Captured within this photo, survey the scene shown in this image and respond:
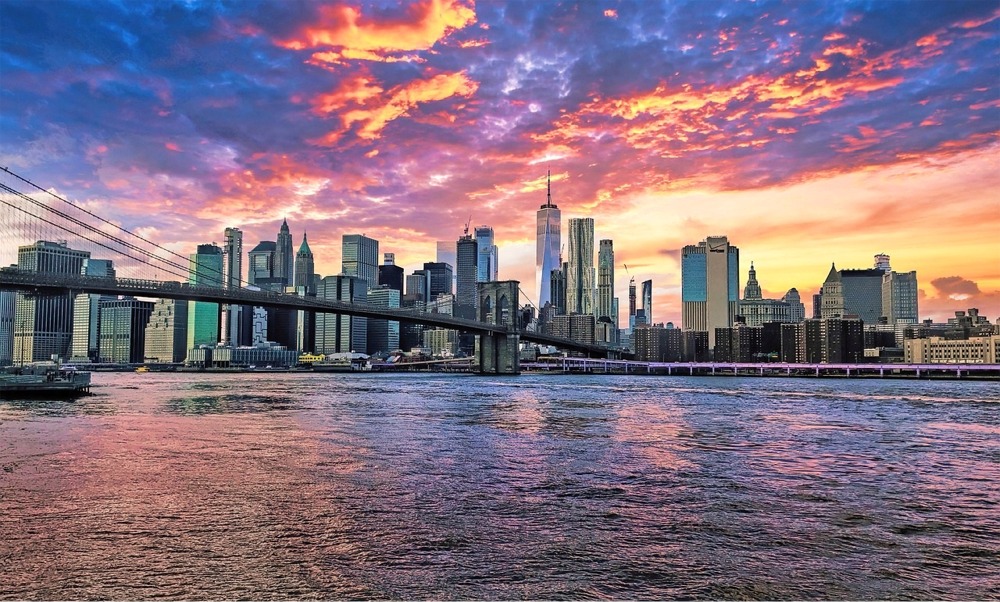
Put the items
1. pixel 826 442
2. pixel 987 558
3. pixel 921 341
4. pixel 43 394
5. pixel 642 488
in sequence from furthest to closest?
pixel 921 341
pixel 43 394
pixel 826 442
pixel 642 488
pixel 987 558

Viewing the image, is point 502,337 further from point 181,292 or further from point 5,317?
point 5,317

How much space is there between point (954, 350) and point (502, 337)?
123954 millimetres

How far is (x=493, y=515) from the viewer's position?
14.2m

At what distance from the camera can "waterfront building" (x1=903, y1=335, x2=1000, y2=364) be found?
170 m

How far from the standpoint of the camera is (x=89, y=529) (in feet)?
42.3

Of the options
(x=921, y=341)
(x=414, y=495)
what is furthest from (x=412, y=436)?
(x=921, y=341)

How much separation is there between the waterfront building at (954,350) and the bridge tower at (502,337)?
113 meters

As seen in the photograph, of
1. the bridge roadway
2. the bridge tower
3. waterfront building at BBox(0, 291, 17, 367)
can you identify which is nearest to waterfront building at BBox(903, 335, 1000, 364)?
the bridge tower

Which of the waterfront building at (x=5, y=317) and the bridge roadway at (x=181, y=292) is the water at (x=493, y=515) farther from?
the waterfront building at (x=5, y=317)

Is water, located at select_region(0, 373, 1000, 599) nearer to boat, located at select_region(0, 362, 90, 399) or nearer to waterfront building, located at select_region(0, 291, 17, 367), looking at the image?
boat, located at select_region(0, 362, 90, 399)

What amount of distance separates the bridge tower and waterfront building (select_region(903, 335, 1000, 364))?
369ft

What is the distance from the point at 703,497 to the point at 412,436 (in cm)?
1447

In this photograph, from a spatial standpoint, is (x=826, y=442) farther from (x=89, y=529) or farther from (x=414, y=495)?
(x=89, y=529)

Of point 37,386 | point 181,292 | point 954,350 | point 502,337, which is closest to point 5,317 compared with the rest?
point 181,292
